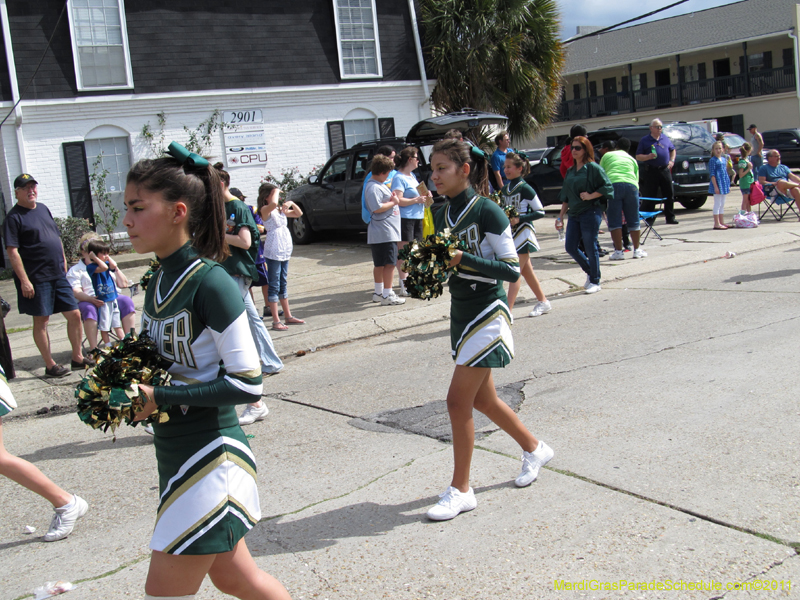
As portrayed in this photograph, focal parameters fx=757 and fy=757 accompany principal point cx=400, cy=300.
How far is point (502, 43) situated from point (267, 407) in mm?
14712

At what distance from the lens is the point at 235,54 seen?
1725 cm

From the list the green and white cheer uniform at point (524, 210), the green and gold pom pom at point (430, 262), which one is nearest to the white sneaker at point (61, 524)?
the green and gold pom pom at point (430, 262)

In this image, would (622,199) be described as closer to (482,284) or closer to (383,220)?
(383,220)

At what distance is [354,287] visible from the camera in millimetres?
11141

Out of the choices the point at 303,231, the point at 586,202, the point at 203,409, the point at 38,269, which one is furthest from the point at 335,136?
the point at 203,409

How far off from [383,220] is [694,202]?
11105mm

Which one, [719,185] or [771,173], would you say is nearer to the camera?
[719,185]

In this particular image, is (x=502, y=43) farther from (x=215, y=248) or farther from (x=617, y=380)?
(x=215, y=248)

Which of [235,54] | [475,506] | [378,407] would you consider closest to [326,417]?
[378,407]

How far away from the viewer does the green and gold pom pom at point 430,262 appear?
378cm

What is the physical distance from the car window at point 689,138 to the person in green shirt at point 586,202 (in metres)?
8.31

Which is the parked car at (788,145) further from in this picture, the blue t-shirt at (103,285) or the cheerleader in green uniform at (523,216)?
the blue t-shirt at (103,285)

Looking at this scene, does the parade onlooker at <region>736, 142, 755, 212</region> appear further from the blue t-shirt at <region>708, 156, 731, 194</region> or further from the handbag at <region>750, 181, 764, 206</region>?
the blue t-shirt at <region>708, 156, 731, 194</region>

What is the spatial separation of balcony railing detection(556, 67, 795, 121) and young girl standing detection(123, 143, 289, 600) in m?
39.3
